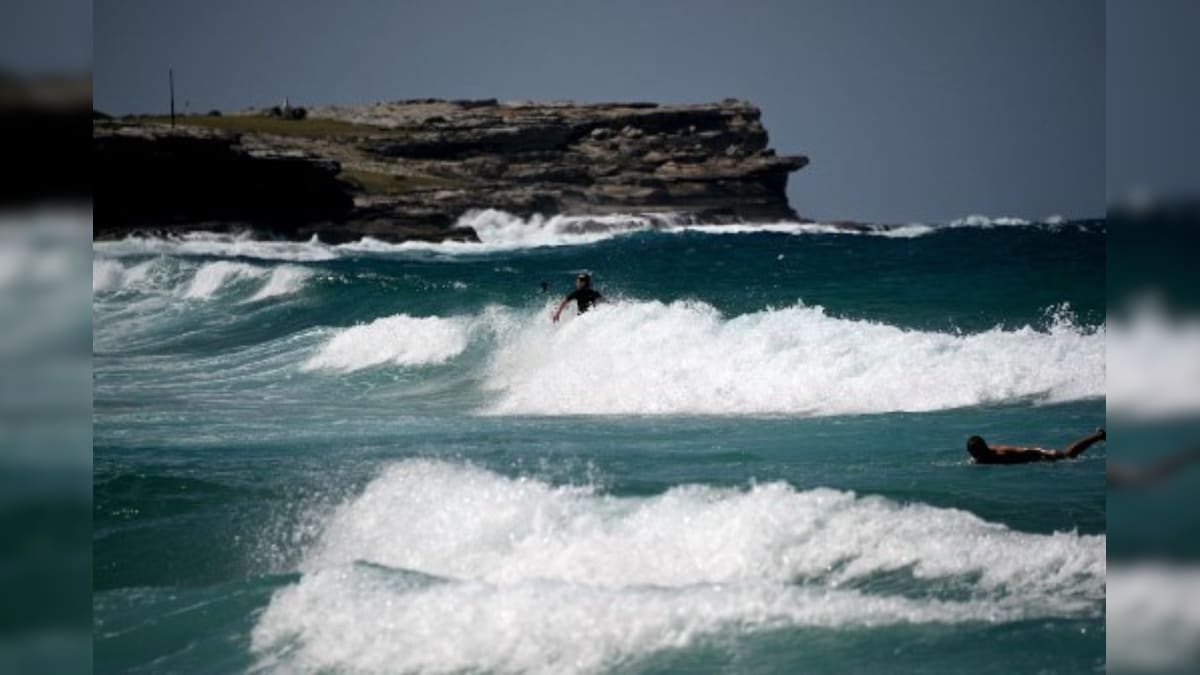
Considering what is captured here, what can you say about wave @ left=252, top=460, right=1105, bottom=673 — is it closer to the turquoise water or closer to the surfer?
the turquoise water

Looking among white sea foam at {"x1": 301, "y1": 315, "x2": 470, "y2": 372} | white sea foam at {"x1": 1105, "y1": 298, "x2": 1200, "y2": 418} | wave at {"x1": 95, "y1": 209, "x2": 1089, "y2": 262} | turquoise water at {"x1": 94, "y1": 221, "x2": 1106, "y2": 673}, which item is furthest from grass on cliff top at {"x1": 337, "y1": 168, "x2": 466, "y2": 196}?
white sea foam at {"x1": 1105, "y1": 298, "x2": 1200, "y2": 418}

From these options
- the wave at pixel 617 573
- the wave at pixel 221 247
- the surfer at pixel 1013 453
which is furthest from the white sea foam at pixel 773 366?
the wave at pixel 221 247

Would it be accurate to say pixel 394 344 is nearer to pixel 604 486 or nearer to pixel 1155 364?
pixel 604 486

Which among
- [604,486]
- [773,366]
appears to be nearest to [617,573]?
[604,486]

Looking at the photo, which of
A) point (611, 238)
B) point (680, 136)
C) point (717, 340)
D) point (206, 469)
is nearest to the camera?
point (206, 469)

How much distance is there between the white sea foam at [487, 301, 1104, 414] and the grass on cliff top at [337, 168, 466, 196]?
2258 centimetres

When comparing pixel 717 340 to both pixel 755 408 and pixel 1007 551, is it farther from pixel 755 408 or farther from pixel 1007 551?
pixel 1007 551

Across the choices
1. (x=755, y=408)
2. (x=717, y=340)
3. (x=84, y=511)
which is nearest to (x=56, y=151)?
(x=84, y=511)

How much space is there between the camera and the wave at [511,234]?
24344 mm

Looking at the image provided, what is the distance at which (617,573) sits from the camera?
199 inches

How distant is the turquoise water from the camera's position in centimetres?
423

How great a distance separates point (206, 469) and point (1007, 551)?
4186 millimetres

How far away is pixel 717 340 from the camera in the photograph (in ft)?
34.4

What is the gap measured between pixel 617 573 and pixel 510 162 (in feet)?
122
